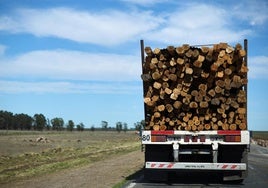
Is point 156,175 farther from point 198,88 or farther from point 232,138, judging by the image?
point 198,88

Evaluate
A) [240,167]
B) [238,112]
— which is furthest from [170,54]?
[240,167]

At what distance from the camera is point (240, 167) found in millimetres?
11773

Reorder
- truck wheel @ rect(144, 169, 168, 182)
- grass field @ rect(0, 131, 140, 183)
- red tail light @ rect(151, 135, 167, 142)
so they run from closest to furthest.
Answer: red tail light @ rect(151, 135, 167, 142) < truck wheel @ rect(144, 169, 168, 182) < grass field @ rect(0, 131, 140, 183)

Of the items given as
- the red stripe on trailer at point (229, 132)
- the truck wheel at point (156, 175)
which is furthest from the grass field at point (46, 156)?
the red stripe on trailer at point (229, 132)

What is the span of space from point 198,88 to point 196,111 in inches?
26.1

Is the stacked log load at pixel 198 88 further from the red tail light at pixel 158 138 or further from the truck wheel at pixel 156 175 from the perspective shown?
the truck wheel at pixel 156 175

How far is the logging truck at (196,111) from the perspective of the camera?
11953 millimetres

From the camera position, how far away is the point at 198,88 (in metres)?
12.7

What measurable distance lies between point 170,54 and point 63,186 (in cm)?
483

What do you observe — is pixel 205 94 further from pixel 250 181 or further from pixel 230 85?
pixel 250 181

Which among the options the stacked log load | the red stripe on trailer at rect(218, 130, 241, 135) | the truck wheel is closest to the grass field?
the truck wheel

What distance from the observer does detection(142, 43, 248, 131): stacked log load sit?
12.3m

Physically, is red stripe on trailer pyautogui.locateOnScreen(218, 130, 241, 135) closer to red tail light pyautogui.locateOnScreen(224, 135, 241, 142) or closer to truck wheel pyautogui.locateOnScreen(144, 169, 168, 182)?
red tail light pyautogui.locateOnScreen(224, 135, 241, 142)

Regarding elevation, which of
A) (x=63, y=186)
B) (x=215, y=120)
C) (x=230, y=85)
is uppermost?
(x=230, y=85)
